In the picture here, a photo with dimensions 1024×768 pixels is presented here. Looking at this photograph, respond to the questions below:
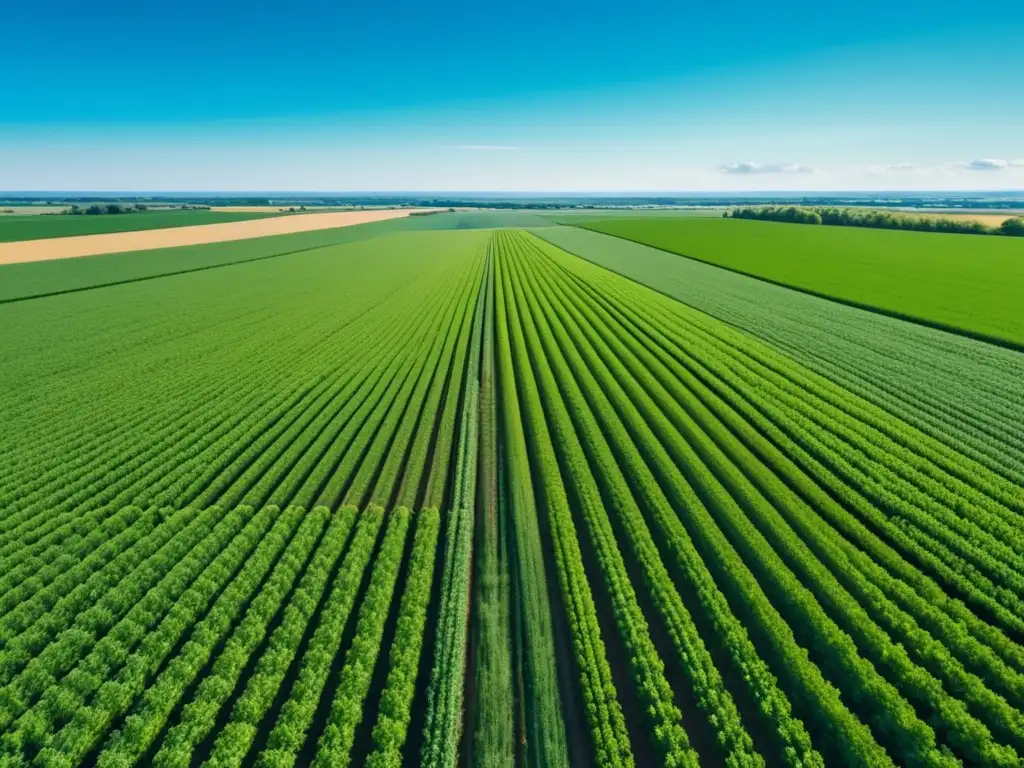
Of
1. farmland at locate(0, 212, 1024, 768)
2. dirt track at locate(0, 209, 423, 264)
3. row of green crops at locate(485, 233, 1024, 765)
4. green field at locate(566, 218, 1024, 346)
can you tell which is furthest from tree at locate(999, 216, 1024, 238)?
dirt track at locate(0, 209, 423, 264)

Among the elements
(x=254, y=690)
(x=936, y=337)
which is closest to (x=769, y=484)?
(x=254, y=690)

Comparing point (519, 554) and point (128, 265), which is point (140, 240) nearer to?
point (128, 265)

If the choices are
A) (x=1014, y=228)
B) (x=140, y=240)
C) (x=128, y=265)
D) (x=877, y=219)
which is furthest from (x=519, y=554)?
(x=877, y=219)

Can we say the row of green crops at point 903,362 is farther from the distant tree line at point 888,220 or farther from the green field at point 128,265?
the distant tree line at point 888,220

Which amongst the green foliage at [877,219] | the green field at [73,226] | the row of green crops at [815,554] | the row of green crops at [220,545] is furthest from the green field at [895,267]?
the green field at [73,226]

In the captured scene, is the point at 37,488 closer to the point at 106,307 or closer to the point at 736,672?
the point at 736,672

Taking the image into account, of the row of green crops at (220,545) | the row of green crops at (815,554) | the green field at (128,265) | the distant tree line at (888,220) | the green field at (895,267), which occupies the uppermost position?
the distant tree line at (888,220)

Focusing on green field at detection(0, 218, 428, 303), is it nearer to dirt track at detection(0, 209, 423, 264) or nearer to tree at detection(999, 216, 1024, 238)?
dirt track at detection(0, 209, 423, 264)
